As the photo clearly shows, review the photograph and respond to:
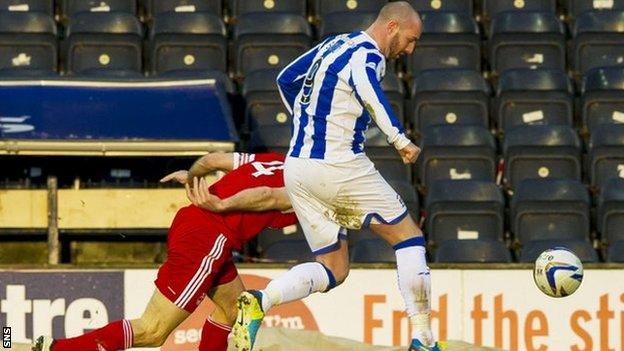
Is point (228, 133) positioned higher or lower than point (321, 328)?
higher

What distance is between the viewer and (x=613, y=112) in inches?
659

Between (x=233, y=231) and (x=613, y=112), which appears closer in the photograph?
(x=233, y=231)

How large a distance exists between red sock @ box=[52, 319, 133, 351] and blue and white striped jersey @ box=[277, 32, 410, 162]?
1.55 meters

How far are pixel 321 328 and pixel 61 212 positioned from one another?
3.02 m

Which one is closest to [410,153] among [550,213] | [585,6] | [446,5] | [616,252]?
[616,252]

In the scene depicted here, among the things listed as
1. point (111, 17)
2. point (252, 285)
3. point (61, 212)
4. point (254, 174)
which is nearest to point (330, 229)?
point (254, 174)

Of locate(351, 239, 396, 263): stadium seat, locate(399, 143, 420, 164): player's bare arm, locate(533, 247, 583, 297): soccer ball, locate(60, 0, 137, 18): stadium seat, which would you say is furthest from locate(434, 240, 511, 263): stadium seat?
locate(60, 0, 137, 18): stadium seat

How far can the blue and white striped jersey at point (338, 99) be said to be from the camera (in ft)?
31.3

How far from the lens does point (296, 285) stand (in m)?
9.68

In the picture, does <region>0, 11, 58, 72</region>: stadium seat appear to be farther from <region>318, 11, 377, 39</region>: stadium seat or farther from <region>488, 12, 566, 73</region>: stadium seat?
<region>488, 12, 566, 73</region>: stadium seat

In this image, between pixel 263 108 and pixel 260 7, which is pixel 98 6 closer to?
pixel 260 7

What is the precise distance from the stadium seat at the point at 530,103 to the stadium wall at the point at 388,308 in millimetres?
3566

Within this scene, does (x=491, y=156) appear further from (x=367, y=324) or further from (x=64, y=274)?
(x=64, y=274)

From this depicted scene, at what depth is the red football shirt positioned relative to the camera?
33.7 ft
